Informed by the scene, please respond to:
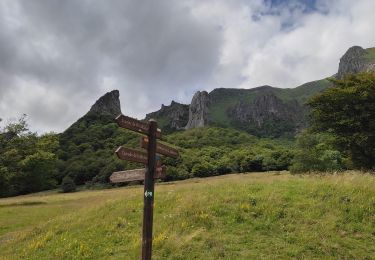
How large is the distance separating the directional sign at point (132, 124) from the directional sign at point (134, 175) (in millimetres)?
972

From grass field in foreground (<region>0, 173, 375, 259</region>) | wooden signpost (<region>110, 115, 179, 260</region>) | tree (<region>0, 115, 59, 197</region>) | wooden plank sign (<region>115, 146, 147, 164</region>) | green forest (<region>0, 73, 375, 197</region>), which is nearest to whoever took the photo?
wooden plank sign (<region>115, 146, 147, 164</region>)

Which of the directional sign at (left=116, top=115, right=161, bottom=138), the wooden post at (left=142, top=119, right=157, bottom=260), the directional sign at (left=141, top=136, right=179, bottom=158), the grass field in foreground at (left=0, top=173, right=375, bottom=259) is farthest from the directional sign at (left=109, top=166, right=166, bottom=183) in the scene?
the grass field in foreground at (left=0, top=173, right=375, bottom=259)

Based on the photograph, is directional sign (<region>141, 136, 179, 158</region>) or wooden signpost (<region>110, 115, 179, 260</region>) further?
directional sign (<region>141, 136, 179, 158</region>)

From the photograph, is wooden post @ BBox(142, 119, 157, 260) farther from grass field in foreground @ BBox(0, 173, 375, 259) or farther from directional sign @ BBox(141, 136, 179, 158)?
grass field in foreground @ BBox(0, 173, 375, 259)

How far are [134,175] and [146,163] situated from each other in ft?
1.92

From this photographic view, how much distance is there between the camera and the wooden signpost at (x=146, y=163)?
410 inches

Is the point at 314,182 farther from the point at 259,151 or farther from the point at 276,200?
the point at 259,151

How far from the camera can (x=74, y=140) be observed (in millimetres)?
155875

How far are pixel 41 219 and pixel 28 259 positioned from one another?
1328cm

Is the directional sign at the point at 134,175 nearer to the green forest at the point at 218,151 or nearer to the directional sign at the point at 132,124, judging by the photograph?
the directional sign at the point at 132,124

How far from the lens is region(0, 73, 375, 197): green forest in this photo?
42.2 m

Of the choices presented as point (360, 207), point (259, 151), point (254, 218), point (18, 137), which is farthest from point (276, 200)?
point (259, 151)

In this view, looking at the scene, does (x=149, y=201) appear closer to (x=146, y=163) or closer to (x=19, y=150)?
(x=146, y=163)

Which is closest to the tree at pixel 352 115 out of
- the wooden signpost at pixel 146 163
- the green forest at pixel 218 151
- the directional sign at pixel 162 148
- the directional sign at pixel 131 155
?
the green forest at pixel 218 151
